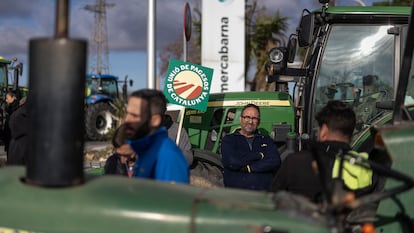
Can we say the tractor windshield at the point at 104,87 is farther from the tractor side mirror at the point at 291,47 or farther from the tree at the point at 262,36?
the tractor side mirror at the point at 291,47

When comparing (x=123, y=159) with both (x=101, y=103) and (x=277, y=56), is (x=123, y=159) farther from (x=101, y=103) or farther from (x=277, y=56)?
(x=101, y=103)

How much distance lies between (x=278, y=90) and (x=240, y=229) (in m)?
5.14

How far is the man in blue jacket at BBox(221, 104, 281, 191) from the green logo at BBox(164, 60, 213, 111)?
3.04ft

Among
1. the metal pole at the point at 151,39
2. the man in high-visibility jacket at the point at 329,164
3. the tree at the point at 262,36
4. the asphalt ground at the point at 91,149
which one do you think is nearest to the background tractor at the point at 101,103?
the asphalt ground at the point at 91,149

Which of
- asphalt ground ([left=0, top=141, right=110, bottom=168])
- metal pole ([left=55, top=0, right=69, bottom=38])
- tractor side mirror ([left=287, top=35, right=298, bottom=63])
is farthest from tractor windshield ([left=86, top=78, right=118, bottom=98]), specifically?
metal pole ([left=55, top=0, right=69, bottom=38])

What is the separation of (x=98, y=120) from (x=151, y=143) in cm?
1652

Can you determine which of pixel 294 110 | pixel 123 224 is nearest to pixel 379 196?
pixel 123 224

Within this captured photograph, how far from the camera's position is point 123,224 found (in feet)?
6.52

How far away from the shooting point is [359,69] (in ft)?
17.8

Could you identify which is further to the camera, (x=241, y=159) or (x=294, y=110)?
(x=294, y=110)

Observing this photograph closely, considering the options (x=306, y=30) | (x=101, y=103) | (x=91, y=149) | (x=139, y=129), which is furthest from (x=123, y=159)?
(x=101, y=103)

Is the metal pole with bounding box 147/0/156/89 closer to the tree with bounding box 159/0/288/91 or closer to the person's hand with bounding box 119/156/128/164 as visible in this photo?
the person's hand with bounding box 119/156/128/164

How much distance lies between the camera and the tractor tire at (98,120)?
59.4 feet

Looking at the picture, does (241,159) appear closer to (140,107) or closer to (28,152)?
(140,107)
